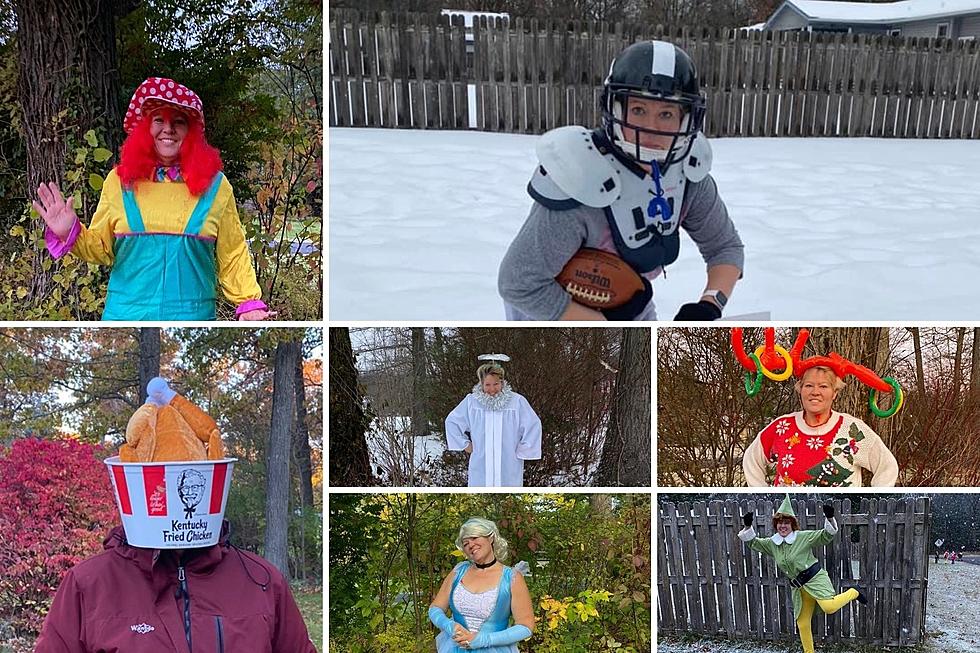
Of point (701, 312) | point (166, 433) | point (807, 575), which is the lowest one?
point (807, 575)

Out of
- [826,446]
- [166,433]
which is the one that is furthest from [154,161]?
[826,446]

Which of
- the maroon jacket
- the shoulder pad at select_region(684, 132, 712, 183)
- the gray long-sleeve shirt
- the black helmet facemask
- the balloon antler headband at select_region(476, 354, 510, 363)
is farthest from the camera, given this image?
the balloon antler headband at select_region(476, 354, 510, 363)

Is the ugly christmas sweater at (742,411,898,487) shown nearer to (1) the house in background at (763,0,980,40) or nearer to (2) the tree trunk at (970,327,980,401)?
(2) the tree trunk at (970,327,980,401)

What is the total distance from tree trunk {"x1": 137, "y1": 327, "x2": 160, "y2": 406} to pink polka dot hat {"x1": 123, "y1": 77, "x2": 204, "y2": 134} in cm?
135

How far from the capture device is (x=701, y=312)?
320 centimetres

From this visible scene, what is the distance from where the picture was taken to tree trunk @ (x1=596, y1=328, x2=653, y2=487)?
4.24 meters

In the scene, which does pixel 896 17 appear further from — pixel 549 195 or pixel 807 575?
pixel 549 195

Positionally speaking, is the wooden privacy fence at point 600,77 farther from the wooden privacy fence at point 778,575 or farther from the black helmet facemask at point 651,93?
the black helmet facemask at point 651,93

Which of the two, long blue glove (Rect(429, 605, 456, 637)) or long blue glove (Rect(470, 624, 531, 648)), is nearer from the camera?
long blue glove (Rect(470, 624, 531, 648))

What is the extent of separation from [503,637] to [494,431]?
0.82m

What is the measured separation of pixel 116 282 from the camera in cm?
333

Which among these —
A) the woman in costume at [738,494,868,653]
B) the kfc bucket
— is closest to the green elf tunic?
the woman in costume at [738,494,868,653]

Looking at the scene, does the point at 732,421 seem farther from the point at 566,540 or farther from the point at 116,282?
the point at 116,282

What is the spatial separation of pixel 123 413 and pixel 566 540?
215 cm
